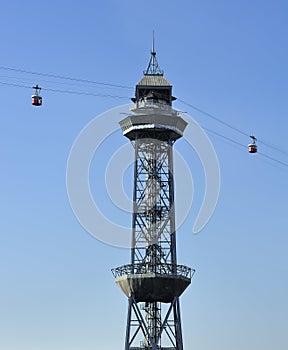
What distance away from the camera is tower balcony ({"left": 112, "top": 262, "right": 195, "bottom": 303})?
324ft

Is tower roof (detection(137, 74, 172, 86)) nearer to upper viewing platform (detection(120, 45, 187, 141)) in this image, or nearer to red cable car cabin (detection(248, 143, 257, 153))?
upper viewing platform (detection(120, 45, 187, 141))

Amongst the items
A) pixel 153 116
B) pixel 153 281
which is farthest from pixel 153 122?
pixel 153 281

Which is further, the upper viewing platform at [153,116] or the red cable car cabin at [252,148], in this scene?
the upper viewing platform at [153,116]

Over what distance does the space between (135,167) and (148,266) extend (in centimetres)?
1477

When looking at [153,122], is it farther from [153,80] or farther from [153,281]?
[153,281]

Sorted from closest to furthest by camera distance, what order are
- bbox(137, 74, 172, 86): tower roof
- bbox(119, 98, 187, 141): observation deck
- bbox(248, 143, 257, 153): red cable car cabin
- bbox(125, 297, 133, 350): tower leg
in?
bbox(248, 143, 257, 153): red cable car cabin < bbox(125, 297, 133, 350): tower leg < bbox(119, 98, 187, 141): observation deck < bbox(137, 74, 172, 86): tower roof

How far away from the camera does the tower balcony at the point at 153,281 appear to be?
98750mm

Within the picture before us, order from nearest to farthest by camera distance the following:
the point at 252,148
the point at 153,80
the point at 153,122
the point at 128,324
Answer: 1. the point at 252,148
2. the point at 128,324
3. the point at 153,122
4. the point at 153,80

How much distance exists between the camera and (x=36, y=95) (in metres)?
64.9

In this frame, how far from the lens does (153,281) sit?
98.6m

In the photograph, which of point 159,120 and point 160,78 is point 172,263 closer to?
point 159,120

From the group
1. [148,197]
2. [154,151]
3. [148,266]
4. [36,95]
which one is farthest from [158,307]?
[36,95]

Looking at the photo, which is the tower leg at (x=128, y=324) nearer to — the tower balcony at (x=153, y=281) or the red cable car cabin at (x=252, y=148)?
the tower balcony at (x=153, y=281)

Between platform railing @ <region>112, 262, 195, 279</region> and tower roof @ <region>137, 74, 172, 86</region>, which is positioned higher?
tower roof @ <region>137, 74, 172, 86</region>
